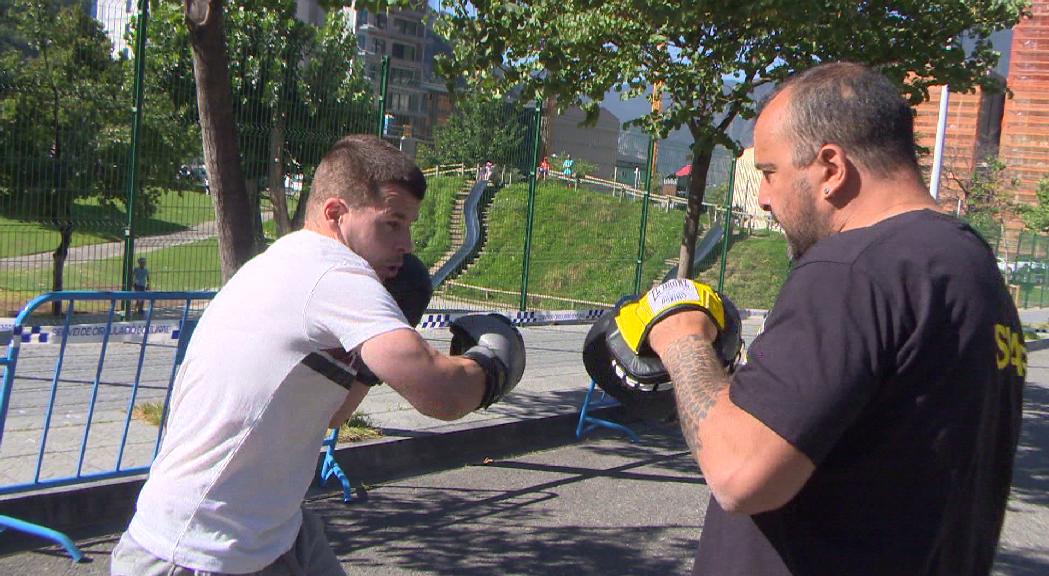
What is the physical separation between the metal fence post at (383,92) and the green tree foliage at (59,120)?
255cm

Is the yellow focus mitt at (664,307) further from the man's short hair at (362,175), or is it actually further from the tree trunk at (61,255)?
the tree trunk at (61,255)

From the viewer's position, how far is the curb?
4965mm

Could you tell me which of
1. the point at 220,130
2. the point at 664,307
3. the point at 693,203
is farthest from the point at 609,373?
the point at 693,203

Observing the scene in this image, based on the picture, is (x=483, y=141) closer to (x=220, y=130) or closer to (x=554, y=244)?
(x=554, y=244)

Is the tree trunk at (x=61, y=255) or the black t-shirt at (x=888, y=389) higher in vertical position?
the black t-shirt at (x=888, y=389)

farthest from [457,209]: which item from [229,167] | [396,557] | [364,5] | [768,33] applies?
[396,557]

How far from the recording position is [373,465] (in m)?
6.52

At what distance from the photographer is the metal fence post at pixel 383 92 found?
10.1 m

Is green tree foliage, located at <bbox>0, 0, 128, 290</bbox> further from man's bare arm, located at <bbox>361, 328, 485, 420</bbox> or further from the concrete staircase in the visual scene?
man's bare arm, located at <bbox>361, 328, 485, 420</bbox>

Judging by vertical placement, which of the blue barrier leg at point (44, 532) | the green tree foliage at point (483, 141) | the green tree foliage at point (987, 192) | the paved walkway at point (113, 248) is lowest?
the blue barrier leg at point (44, 532)

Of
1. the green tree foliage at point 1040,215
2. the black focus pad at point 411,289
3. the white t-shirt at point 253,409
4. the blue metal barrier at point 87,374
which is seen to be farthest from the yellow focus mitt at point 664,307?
the green tree foliage at point 1040,215

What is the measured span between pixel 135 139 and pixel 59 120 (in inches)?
27.0

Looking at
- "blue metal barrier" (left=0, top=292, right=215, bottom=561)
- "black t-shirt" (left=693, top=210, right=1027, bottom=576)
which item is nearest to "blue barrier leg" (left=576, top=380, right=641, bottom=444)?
"blue metal barrier" (left=0, top=292, right=215, bottom=561)

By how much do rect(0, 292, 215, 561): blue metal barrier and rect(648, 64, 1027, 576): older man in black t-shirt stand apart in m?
4.03
